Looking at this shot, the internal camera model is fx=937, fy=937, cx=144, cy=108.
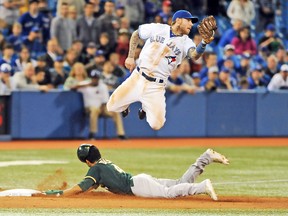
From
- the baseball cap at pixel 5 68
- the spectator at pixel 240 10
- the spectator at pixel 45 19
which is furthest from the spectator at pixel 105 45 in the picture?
the spectator at pixel 240 10

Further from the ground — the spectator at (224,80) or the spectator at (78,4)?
the spectator at (78,4)

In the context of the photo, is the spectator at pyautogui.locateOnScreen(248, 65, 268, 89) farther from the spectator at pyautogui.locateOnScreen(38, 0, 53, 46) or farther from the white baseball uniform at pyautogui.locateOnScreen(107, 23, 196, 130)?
the white baseball uniform at pyautogui.locateOnScreen(107, 23, 196, 130)

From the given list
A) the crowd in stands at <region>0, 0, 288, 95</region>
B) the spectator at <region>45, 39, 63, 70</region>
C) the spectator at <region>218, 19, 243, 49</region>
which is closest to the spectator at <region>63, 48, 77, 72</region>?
the crowd in stands at <region>0, 0, 288, 95</region>

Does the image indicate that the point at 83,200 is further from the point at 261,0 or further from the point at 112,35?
the point at 261,0

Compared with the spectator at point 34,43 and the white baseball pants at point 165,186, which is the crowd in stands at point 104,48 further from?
the white baseball pants at point 165,186

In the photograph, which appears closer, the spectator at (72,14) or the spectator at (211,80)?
the spectator at (72,14)

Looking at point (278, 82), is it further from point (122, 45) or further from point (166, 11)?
point (122, 45)
